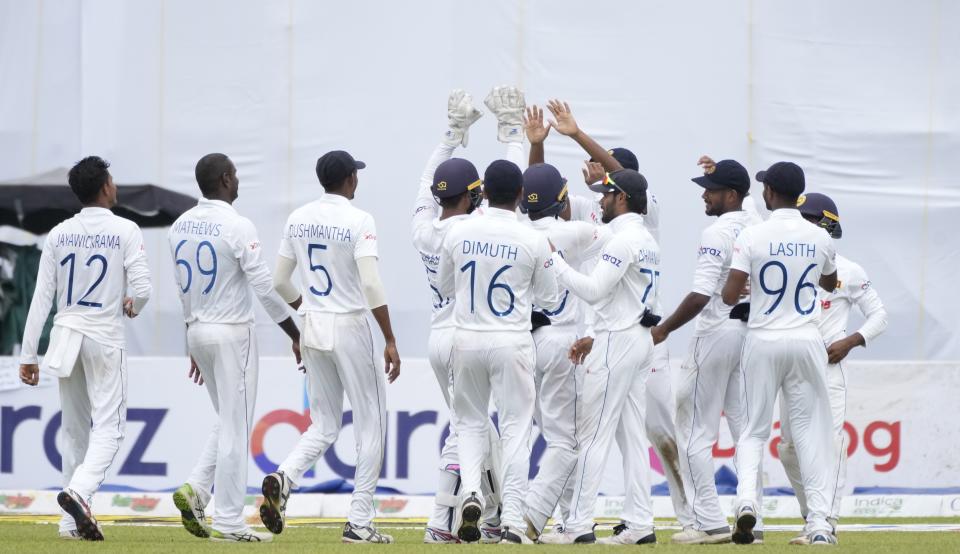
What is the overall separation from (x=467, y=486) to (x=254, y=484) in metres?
5.13

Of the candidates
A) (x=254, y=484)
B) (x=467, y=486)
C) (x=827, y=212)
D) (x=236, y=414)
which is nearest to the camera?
(x=467, y=486)

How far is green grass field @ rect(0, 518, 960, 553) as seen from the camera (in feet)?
30.0

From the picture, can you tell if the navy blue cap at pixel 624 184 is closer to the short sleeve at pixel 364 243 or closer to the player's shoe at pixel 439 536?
the short sleeve at pixel 364 243

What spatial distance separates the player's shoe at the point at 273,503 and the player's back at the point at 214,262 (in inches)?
45.4

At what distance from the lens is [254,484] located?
1398 centimetres

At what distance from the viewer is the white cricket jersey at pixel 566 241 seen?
10.0 metres

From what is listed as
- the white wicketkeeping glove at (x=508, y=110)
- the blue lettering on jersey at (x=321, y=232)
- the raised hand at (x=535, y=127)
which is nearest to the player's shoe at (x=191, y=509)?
the blue lettering on jersey at (x=321, y=232)

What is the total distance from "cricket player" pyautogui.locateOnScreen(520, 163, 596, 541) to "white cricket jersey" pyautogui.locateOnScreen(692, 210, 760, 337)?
801 millimetres

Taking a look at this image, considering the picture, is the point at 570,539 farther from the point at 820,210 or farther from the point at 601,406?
the point at 820,210

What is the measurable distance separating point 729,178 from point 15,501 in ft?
23.2

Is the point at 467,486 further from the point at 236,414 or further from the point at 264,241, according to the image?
the point at 264,241

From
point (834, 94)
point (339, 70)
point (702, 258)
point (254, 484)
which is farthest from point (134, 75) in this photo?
point (702, 258)

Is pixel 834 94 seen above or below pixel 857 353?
above

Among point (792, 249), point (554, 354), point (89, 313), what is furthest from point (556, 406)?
point (89, 313)
